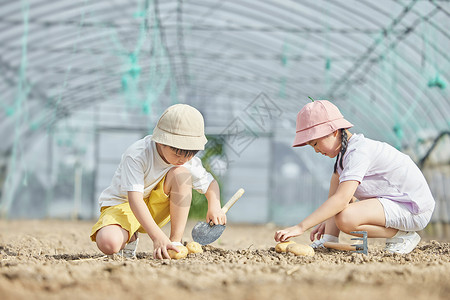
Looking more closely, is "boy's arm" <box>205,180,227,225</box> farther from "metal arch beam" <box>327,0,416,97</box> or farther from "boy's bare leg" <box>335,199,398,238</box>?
"metal arch beam" <box>327,0,416,97</box>

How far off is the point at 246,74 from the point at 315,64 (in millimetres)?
2232

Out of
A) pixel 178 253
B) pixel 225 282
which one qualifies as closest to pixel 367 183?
pixel 178 253

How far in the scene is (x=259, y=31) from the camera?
10.1 metres

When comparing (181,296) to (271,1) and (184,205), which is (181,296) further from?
(271,1)

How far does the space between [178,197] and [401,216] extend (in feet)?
3.77

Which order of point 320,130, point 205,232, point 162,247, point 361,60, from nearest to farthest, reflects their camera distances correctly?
point 162,247 < point 320,130 < point 205,232 < point 361,60

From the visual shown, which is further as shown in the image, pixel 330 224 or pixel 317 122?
pixel 330 224

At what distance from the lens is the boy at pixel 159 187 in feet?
8.45

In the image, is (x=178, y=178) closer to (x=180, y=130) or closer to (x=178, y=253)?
(x=180, y=130)

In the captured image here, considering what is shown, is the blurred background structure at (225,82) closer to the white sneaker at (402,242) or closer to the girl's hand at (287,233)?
the white sneaker at (402,242)

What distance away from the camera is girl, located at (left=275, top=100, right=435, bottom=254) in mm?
2635

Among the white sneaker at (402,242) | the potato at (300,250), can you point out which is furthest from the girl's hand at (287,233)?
the white sneaker at (402,242)

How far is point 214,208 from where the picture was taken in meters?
2.79

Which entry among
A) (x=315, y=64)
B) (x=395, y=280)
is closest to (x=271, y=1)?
(x=315, y=64)
